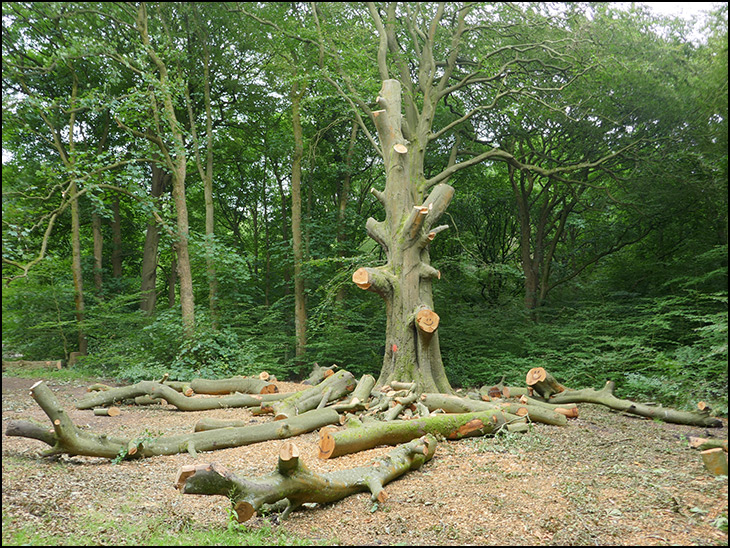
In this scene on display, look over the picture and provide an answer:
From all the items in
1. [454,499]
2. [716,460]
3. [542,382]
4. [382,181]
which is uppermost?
[382,181]

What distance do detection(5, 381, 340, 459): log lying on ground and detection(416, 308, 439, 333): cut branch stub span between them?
2.08 metres

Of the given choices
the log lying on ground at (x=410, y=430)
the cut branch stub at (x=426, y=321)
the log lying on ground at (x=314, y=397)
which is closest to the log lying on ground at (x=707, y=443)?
the log lying on ground at (x=410, y=430)

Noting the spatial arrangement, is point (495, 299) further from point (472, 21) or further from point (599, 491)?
point (599, 491)

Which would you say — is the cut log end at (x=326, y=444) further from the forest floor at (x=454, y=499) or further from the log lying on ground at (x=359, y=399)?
the log lying on ground at (x=359, y=399)

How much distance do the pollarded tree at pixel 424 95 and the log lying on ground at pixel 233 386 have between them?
223 centimetres

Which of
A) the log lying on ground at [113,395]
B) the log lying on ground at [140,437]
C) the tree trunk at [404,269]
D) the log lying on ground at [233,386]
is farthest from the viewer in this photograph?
the log lying on ground at [233,386]

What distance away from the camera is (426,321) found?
7477 mm

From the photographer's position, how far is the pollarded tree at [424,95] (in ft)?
26.1

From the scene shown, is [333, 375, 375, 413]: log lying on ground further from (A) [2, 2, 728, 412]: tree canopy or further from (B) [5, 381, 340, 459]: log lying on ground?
(A) [2, 2, 728, 412]: tree canopy

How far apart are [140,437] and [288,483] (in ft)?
8.30

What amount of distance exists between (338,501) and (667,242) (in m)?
5.96

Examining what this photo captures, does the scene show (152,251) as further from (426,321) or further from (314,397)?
(426,321)

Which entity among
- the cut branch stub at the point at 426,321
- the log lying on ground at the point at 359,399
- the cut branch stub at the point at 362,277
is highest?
the cut branch stub at the point at 362,277

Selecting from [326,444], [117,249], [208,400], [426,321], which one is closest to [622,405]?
[426,321]
